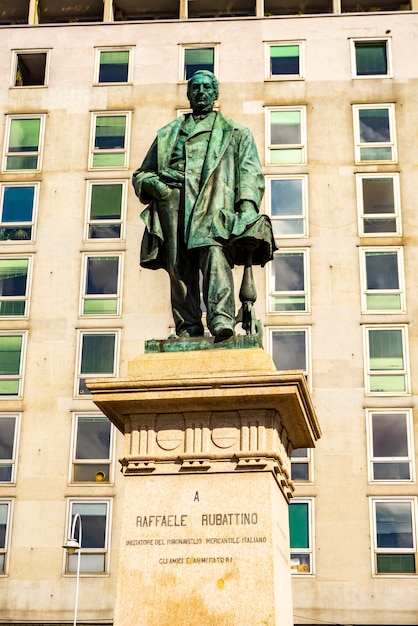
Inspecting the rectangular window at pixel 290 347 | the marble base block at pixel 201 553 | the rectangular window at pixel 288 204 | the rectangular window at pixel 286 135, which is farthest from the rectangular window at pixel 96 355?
the marble base block at pixel 201 553

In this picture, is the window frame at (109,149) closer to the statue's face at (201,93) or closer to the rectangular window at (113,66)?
the rectangular window at (113,66)

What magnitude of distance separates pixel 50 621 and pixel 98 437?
647 centimetres

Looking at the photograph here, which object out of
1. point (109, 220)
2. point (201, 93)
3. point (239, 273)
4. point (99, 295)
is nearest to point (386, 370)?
point (239, 273)

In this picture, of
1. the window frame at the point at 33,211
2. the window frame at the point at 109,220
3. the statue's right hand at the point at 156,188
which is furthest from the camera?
the window frame at the point at 33,211

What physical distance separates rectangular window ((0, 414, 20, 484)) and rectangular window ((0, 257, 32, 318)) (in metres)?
4.05

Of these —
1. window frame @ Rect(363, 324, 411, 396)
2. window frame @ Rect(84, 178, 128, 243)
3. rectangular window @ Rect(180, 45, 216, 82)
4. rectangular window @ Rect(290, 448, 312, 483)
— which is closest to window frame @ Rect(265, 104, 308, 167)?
rectangular window @ Rect(180, 45, 216, 82)

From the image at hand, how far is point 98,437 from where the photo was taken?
38875mm

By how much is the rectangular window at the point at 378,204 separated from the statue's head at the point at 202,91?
28329 mm

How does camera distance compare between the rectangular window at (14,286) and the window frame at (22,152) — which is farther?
the window frame at (22,152)

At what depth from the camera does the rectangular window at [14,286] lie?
4088 centimetres

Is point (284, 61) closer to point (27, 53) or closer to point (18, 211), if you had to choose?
point (27, 53)

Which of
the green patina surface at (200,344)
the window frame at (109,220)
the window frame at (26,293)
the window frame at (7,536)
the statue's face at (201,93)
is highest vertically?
the window frame at (109,220)

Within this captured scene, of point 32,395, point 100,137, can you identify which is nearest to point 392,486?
point 32,395

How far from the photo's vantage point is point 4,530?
37.6m
